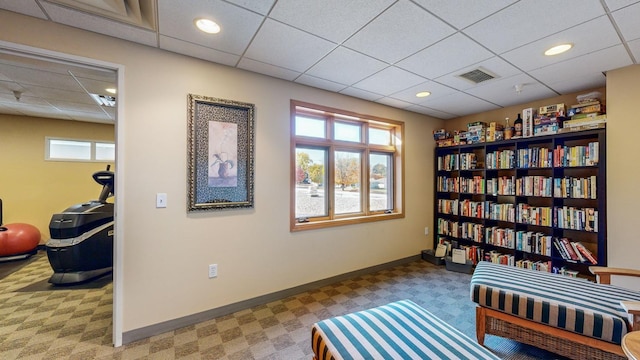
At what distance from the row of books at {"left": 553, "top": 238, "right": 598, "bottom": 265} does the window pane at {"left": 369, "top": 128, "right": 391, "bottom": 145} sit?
245cm

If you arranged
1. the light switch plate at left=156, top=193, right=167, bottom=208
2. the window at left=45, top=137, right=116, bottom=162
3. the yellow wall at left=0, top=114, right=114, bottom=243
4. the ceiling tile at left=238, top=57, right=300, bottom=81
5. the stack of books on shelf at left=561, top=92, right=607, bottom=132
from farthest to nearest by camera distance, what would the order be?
the window at left=45, top=137, right=116, bottom=162, the yellow wall at left=0, top=114, right=114, bottom=243, the stack of books on shelf at left=561, top=92, right=607, bottom=132, the ceiling tile at left=238, top=57, right=300, bottom=81, the light switch plate at left=156, top=193, right=167, bottom=208

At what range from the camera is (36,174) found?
4434 mm

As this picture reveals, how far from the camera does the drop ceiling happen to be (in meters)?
1.57

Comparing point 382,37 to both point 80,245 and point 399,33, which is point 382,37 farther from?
point 80,245

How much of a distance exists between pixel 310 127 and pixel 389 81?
1.08 metres

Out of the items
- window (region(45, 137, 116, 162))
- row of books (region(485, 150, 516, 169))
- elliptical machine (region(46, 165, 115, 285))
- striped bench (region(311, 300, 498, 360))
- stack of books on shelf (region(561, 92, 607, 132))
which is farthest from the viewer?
window (region(45, 137, 116, 162))

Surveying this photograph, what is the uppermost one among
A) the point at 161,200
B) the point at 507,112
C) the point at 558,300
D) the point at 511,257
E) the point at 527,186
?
the point at 507,112

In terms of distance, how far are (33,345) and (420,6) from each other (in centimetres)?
378

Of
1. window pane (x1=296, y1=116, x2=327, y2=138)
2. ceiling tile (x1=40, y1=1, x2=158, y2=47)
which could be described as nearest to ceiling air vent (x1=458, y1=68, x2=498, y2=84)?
window pane (x1=296, y1=116, x2=327, y2=138)

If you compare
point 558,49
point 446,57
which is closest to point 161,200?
point 446,57

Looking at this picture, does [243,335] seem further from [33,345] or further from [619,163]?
[619,163]

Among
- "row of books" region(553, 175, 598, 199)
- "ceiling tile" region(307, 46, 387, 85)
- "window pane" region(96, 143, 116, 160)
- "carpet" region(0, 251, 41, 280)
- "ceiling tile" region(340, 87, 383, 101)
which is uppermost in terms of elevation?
"ceiling tile" region(340, 87, 383, 101)

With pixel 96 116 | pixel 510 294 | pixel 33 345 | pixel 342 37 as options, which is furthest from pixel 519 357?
pixel 96 116

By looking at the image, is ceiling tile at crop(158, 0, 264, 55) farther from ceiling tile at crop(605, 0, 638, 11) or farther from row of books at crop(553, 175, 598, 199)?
row of books at crop(553, 175, 598, 199)
